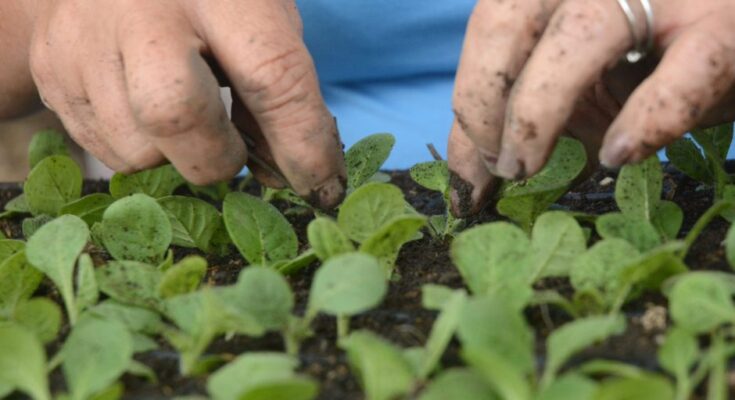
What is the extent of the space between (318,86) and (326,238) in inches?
8.4

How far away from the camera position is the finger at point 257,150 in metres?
0.68

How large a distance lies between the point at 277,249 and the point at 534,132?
6.9 inches

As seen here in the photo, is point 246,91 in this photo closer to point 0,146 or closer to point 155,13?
point 155,13

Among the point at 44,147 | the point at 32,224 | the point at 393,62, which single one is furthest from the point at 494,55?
the point at 393,62

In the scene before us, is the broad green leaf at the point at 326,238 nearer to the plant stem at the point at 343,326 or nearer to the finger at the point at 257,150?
the plant stem at the point at 343,326

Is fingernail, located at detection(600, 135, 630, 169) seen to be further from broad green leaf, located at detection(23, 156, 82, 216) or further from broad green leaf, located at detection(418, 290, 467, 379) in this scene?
broad green leaf, located at detection(23, 156, 82, 216)

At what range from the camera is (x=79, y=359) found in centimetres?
37

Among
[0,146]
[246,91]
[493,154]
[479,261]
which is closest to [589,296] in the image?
[479,261]

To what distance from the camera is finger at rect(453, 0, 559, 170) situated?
539mm

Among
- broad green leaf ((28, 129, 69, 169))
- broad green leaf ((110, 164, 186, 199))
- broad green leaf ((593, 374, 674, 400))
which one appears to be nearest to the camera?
broad green leaf ((593, 374, 674, 400))

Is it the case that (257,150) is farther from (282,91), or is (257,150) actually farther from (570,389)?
(570,389)

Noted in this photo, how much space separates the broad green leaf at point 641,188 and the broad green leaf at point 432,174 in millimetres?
163

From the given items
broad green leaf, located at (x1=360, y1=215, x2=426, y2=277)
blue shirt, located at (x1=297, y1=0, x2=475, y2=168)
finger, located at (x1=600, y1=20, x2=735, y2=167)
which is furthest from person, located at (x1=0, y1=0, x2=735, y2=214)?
blue shirt, located at (x1=297, y1=0, x2=475, y2=168)

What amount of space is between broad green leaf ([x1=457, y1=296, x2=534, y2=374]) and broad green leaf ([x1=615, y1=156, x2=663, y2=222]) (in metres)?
0.22
